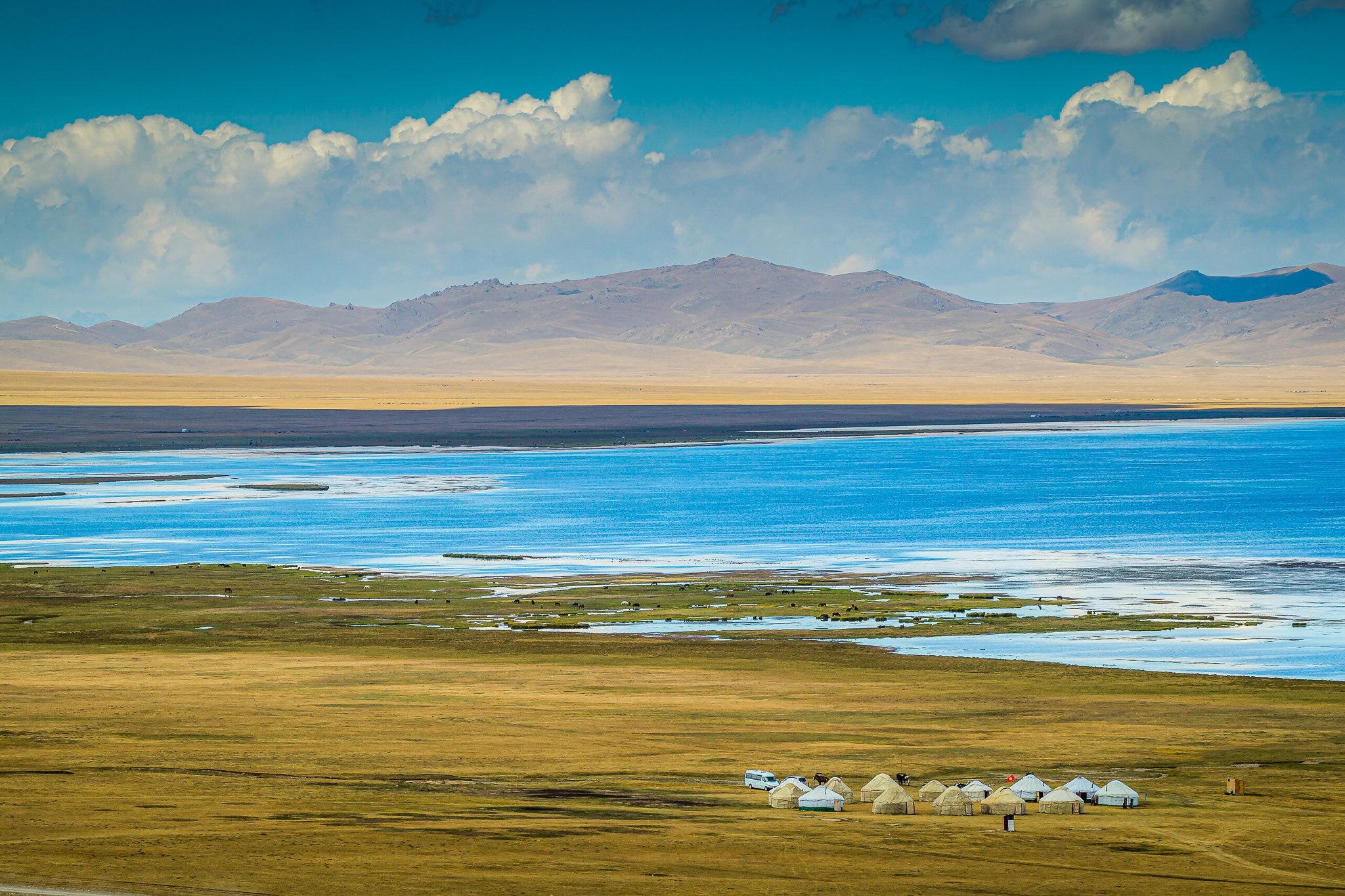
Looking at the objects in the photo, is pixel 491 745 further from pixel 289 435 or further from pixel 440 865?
pixel 289 435

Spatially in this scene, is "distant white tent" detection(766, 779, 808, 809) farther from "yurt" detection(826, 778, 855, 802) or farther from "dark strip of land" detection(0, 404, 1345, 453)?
"dark strip of land" detection(0, 404, 1345, 453)

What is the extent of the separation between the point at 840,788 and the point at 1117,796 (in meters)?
4.27

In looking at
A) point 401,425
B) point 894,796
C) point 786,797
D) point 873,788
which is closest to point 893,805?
point 894,796

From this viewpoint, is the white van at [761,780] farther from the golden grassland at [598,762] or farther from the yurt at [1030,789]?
the yurt at [1030,789]

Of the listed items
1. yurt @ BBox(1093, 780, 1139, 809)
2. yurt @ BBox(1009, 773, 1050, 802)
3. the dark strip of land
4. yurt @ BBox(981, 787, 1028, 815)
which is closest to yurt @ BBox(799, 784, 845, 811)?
yurt @ BBox(981, 787, 1028, 815)

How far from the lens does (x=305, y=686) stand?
36594mm

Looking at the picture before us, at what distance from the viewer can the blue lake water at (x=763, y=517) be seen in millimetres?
59625

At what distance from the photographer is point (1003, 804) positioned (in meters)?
24.9

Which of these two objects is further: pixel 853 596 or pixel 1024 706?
pixel 853 596

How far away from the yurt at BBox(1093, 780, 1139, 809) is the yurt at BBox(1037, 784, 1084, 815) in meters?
0.62

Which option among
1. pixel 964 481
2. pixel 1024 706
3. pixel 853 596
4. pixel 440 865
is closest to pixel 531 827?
pixel 440 865

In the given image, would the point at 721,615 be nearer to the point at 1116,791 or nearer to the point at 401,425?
the point at 1116,791

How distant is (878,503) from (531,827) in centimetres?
6432

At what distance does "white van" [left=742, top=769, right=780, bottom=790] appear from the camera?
26.6 metres
